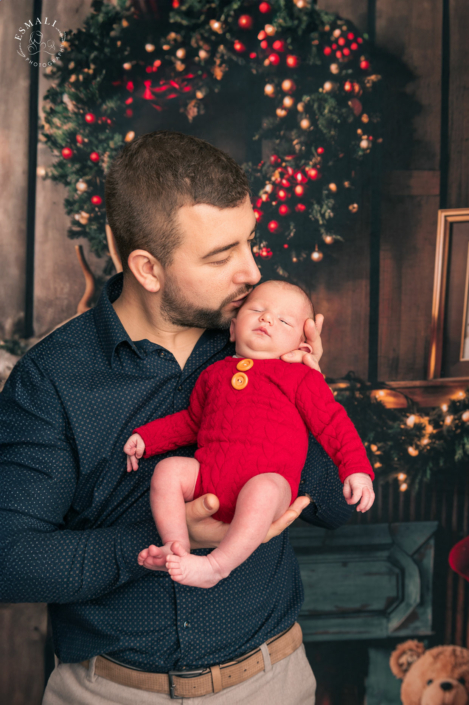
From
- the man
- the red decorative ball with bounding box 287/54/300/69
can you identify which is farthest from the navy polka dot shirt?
the red decorative ball with bounding box 287/54/300/69

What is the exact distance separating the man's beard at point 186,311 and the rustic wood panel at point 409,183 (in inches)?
50.7

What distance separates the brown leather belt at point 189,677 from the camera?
1.48m

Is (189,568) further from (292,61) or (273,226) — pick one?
(292,61)

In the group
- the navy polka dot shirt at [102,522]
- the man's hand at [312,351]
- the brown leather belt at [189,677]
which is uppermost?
the man's hand at [312,351]

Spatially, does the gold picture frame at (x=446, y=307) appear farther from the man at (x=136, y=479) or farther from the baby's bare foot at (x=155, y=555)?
the baby's bare foot at (x=155, y=555)

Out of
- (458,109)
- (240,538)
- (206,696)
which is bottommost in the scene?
(206,696)

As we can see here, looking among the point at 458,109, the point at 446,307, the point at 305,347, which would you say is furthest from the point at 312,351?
the point at 458,109

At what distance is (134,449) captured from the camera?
148 cm

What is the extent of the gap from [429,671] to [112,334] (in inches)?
96.0

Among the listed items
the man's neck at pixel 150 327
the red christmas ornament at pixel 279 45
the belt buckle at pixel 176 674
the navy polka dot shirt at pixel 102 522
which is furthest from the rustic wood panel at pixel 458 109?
the belt buckle at pixel 176 674

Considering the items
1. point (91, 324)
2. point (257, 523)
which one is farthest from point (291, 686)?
point (91, 324)

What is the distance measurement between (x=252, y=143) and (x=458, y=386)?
1535 mm

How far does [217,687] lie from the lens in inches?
58.6

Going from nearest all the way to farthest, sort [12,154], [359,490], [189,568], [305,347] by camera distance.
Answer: [189,568] < [359,490] < [305,347] < [12,154]
